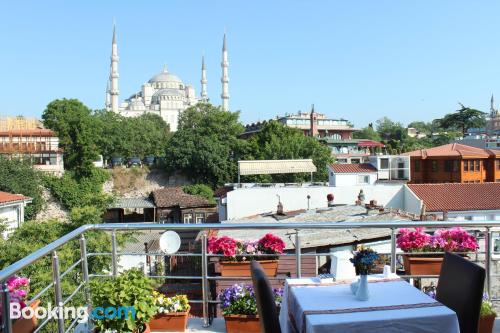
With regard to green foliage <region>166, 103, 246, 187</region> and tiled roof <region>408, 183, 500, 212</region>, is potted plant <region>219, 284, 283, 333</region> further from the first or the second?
green foliage <region>166, 103, 246, 187</region>

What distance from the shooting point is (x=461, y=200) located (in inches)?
958

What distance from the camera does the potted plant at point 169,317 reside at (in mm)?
3719

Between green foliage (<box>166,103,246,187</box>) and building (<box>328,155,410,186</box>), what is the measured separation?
12260 millimetres

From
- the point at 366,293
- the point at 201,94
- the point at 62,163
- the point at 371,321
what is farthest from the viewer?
the point at 201,94

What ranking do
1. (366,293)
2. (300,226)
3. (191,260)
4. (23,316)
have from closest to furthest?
(366,293) → (23,316) → (300,226) → (191,260)

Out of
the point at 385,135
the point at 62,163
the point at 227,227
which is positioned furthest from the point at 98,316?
the point at 385,135

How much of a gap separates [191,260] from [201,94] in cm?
8977

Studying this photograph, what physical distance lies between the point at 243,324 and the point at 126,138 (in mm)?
47676

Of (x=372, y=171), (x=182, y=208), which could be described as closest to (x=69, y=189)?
(x=182, y=208)

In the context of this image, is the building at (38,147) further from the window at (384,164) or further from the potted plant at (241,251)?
the potted plant at (241,251)

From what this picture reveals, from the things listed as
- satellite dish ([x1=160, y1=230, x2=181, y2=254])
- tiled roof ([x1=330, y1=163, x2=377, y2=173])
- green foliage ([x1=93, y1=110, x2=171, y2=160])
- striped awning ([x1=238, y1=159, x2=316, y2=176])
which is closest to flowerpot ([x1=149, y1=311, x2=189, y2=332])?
satellite dish ([x1=160, y1=230, x2=181, y2=254])

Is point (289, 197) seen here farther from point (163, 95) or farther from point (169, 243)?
point (163, 95)

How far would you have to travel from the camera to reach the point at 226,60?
284ft

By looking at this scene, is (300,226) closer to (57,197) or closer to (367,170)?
(367,170)
